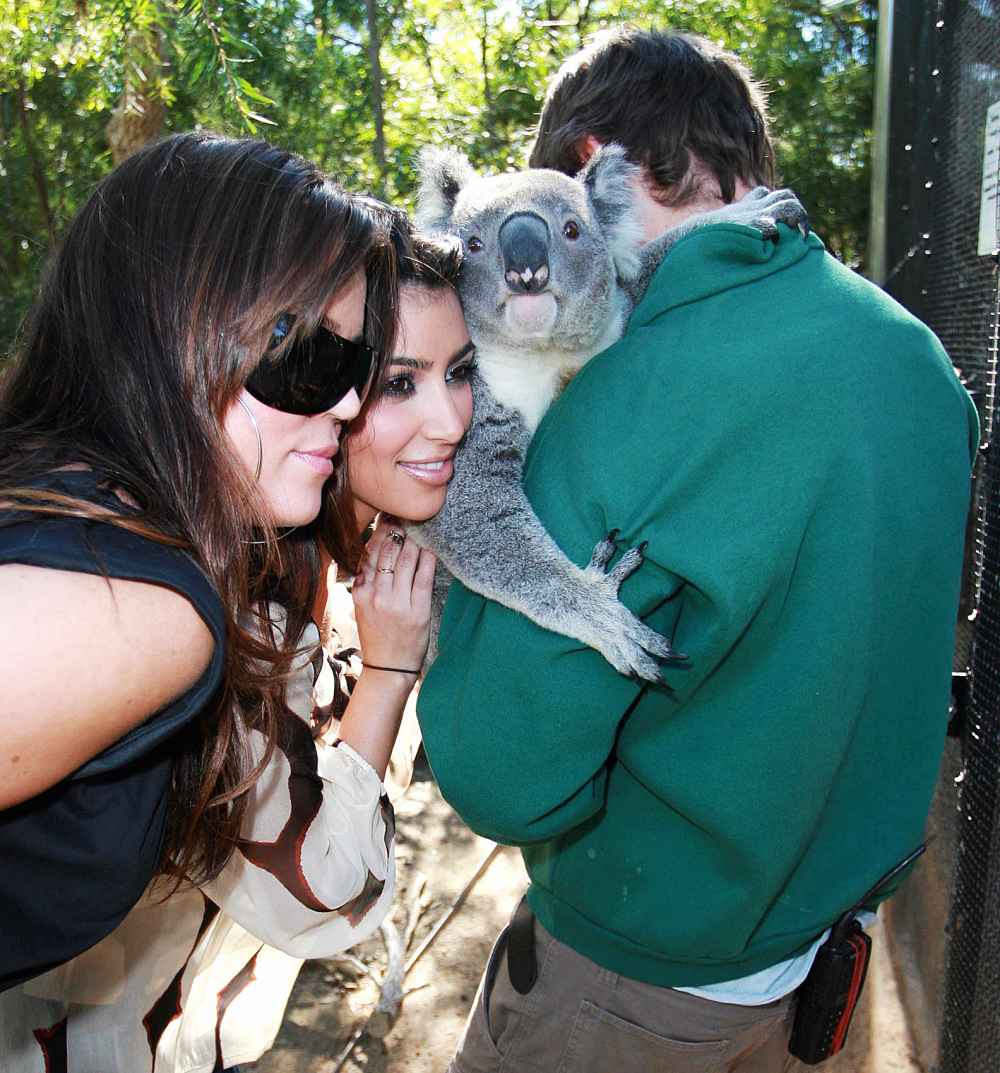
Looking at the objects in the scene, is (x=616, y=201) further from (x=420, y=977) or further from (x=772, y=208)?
(x=420, y=977)

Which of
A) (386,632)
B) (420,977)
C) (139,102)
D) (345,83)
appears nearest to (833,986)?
(386,632)

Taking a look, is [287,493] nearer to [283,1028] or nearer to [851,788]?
[851,788]

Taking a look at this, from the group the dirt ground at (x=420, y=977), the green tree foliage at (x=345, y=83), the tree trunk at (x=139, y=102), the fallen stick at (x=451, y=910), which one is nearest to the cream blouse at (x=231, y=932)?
the dirt ground at (x=420, y=977)

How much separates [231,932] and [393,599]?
0.54 metres

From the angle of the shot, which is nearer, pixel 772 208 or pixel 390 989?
pixel 772 208

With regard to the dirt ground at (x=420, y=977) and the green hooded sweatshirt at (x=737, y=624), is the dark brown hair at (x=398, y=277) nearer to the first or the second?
the green hooded sweatshirt at (x=737, y=624)

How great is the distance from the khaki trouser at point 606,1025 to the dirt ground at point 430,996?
839mm

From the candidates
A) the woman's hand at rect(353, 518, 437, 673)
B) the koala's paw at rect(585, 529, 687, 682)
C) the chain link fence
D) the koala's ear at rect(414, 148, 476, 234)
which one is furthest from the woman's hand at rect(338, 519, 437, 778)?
the chain link fence

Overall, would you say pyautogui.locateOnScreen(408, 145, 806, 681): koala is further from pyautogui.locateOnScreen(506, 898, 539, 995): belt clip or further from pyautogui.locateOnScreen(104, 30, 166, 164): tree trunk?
pyautogui.locateOnScreen(104, 30, 166, 164): tree trunk

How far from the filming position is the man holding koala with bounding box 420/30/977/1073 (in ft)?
3.24

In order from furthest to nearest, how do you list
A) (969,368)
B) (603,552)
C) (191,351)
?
(969,368)
(603,552)
(191,351)

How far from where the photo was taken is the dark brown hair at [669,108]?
141cm

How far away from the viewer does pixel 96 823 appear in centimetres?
82

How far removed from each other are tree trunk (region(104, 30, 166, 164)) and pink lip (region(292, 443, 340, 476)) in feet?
6.35
